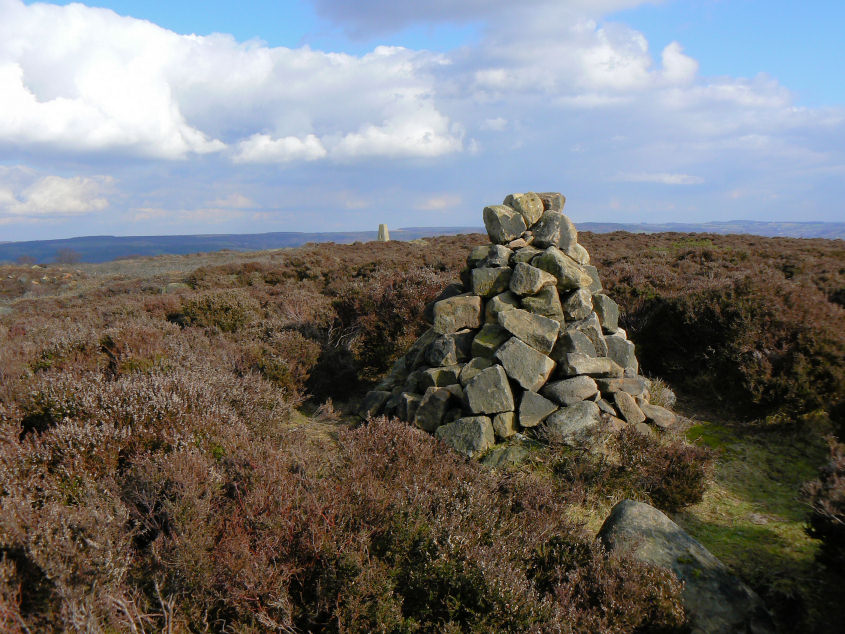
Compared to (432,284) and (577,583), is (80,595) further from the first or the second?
(432,284)

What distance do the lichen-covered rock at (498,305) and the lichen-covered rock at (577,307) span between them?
0.78 m

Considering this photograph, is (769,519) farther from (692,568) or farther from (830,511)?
(692,568)

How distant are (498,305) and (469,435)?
206cm

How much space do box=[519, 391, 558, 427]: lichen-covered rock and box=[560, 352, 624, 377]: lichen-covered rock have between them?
1.84ft

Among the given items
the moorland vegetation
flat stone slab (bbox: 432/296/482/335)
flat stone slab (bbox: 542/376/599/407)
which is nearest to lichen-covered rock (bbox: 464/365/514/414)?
flat stone slab (bbox: 542/376/599/407)

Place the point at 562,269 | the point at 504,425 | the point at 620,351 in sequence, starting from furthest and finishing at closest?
the point at 620,351
the point at 562,269
the point at 504,425

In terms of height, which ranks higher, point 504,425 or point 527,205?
point 527,205

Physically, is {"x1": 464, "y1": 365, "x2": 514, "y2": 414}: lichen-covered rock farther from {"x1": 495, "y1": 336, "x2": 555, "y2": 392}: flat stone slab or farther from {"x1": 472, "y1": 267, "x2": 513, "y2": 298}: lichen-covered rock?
{"x1": 472, "y1": 267, "x2": 513, "y2": 298}: lichen-covered rock

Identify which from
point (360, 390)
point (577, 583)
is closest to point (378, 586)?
point (577, 583)

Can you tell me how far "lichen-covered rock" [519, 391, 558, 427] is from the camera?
618cm

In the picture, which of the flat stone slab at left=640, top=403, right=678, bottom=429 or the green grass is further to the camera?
the flat stone slab at left=640, top=403, right=678, bottom=429

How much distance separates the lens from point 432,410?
649 cm

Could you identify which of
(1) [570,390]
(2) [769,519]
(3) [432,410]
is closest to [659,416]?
(1) [570,390]

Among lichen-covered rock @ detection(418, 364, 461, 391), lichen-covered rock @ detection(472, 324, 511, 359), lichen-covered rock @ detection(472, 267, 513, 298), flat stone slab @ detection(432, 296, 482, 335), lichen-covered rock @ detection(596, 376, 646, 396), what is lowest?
lichen-covered rock @ detection(596, 376, 646, 396)
